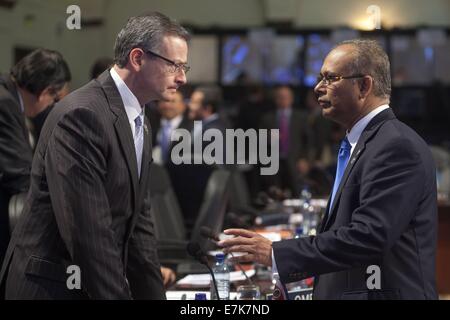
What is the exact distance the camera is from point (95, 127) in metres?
2.03

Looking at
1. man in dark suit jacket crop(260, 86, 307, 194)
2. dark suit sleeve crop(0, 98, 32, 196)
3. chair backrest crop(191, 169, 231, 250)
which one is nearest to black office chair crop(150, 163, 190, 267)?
chair backrest crop(191, 169, 231, 250)

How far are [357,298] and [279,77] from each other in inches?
451

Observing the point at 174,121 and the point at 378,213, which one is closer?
the point at 378,213

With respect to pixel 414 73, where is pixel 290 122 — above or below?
below

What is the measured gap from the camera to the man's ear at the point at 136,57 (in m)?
2.18

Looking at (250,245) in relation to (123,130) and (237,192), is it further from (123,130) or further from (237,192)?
(237,192)

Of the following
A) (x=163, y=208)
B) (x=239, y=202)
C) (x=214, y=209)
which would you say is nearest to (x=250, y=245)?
(x=214, y=209)

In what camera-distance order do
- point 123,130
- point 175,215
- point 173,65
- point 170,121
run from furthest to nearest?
point 170,121
point 175,215
point 173,65
point 123,130

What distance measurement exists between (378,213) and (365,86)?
0.41 metres

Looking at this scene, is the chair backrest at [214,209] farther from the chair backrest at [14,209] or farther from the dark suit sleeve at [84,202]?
the dark suit sleeve at [84,202]

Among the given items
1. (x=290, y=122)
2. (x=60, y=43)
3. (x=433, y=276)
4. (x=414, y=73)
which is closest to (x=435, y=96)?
(x=414, y=73)

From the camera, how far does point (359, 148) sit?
217cm

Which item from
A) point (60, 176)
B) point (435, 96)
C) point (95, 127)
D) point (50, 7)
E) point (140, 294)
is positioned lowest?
point (140, 294)
